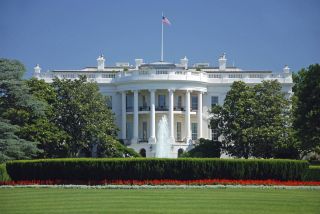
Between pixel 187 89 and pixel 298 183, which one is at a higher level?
pixel 187 89

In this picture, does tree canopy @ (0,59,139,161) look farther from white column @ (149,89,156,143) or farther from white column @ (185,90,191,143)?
white column @ (185,90,191,143)

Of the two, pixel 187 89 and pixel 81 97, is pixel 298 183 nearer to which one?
pixel 81 97

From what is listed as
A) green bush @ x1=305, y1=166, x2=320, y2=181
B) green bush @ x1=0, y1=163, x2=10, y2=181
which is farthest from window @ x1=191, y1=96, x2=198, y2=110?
green bush @ x1=0, y1=163, x2=10, y2=181

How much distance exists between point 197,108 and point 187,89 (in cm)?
356

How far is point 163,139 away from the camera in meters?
76.1

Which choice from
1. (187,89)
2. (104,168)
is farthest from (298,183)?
(187,89)

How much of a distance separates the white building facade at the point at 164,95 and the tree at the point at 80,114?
11.9m

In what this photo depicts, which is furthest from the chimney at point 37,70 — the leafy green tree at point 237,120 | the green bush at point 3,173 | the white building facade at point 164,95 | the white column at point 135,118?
the green bush at point 3,173

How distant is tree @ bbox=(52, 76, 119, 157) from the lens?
64.3 m

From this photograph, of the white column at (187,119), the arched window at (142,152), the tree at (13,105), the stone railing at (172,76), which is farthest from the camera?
the stone railing at (172,76)

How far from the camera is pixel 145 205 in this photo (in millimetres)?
26484

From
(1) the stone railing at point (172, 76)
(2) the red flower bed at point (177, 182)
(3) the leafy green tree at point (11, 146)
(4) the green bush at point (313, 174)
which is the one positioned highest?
(1) the stone railing at point (172, 76)

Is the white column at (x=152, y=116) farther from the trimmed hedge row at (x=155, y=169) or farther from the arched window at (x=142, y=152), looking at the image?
the trimmed hedge row at (x=155, y=169)

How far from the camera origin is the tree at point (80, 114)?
64.3m
